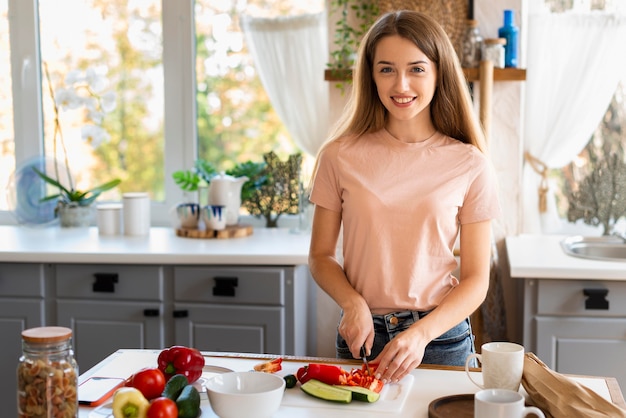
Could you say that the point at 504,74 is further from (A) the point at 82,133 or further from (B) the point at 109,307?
(A) the point at 82,133

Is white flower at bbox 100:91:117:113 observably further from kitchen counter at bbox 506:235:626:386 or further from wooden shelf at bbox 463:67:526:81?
kitchen counter at bbox 506:235:626:386

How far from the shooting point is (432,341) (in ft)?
5.88

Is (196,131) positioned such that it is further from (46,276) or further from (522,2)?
(522,2)

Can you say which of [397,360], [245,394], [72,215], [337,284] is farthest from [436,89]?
[72,215]

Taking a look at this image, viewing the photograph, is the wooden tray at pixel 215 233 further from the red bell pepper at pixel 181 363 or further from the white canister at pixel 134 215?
the red bell pepper at pixel 181 363

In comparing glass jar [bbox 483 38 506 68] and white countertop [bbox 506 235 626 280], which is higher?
glass jar [bbox 483 38 506 68]

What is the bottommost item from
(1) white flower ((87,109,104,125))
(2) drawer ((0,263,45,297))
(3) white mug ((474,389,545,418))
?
(2) drawer ((0,263,45,297))

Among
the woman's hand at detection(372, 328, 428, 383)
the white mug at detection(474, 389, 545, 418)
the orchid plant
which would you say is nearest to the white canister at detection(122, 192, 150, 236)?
the orchid plant

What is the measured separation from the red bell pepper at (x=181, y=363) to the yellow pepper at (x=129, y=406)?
0.20m

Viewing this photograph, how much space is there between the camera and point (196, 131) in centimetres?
368

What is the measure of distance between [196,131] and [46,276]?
105 cm

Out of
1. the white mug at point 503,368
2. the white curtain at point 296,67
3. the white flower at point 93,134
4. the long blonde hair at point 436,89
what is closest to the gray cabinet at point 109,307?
the white flower at point 93,134

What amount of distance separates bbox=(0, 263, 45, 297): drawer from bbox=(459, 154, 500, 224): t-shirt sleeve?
175 cm

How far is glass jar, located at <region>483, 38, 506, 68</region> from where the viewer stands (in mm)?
2982
